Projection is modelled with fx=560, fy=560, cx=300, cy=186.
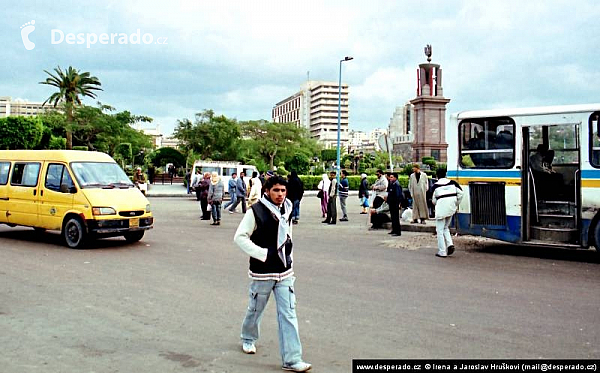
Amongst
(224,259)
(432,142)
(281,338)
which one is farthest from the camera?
(432,142)

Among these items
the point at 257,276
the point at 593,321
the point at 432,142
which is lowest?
the point at 593,321

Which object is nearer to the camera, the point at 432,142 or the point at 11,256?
the point at 11,256

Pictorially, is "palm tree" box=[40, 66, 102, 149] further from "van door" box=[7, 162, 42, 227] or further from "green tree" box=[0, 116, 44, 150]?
"van door" box=[7, 162, 42, 227]

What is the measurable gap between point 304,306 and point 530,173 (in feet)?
20.5

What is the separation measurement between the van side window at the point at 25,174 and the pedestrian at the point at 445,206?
8.60 metres

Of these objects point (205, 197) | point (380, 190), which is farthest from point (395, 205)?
point (205, 197)

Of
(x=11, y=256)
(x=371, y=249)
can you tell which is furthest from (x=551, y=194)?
(x=11, y=256)

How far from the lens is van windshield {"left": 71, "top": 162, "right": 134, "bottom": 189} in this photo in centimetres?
1176

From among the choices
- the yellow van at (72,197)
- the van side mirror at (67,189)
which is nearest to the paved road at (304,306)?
the yellow van at (72,197)

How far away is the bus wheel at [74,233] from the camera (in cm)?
1132

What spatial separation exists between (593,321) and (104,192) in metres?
9.14

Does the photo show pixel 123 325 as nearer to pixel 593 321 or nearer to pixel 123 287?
pixel 123 287

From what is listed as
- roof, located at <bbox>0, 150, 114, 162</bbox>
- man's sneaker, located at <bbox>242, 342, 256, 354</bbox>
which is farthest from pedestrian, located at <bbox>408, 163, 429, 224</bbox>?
man's sneaker, located at <bbox>242, 342, 256, 354</bbox>

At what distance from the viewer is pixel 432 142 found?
164 ft
